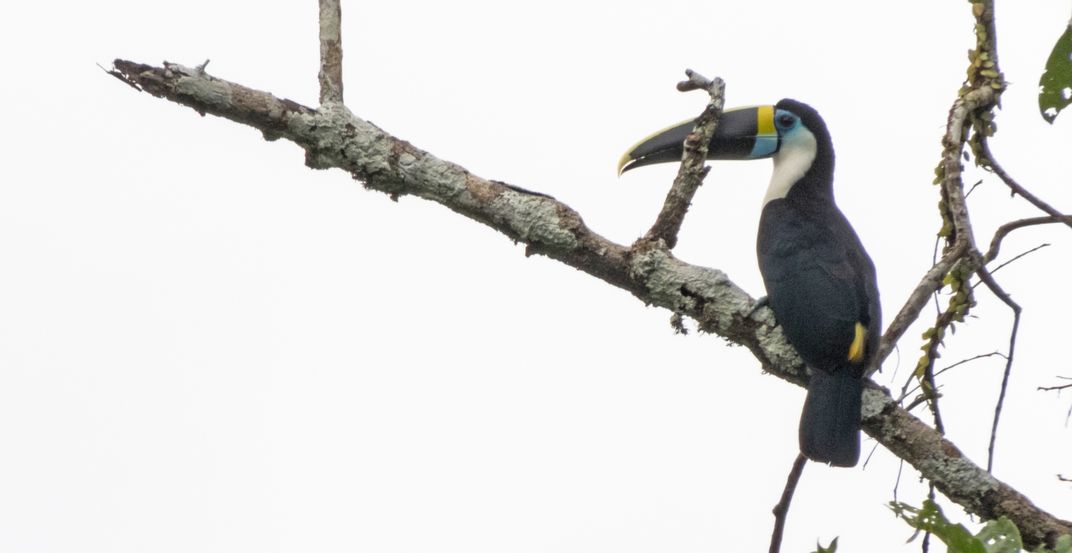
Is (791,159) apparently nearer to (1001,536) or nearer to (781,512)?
(781,512)

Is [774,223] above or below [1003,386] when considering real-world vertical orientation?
above

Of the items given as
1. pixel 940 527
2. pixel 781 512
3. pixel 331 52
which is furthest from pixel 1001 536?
pixel 331 52

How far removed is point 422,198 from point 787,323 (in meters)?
1.03

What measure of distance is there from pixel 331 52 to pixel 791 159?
198cm

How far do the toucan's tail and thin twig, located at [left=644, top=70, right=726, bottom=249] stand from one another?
56cm

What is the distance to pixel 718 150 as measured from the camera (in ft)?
14.4

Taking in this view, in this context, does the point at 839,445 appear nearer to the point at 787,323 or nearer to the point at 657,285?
the point at 787,323

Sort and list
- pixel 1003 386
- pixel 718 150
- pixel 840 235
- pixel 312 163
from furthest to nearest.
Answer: pixel 718 150 < pixel 840 235 < pixel 312 163 < pixel 1003 386

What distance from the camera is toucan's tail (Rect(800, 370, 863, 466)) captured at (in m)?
3.06

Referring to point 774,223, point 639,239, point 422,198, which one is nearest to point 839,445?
point 639,239

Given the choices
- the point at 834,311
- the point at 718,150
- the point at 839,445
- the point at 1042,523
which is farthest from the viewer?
the point at 718,150

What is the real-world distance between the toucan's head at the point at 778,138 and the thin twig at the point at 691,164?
4.04 ft

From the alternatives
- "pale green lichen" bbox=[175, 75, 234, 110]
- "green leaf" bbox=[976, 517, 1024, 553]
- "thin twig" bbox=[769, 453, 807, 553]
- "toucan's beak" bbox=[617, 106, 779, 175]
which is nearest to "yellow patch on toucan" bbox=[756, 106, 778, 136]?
"toucan's beak" bbox=[617, 106, 779, 175]

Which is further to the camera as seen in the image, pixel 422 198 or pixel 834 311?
pixel 834 311
